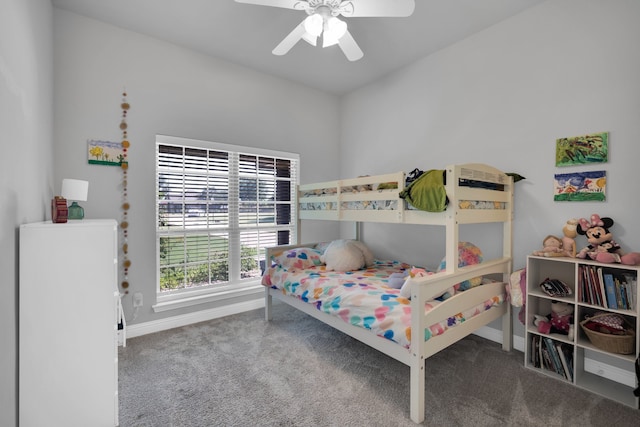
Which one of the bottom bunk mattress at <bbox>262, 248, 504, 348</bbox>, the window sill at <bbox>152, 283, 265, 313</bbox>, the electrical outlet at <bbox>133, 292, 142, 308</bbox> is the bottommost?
the window sill at <bbox>152, 283, 265, 313</bbox>

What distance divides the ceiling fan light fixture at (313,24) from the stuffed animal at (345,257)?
6.40ft

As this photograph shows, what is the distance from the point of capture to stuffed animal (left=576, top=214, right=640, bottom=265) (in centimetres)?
188

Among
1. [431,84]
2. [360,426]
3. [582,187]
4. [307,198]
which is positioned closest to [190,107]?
[307,198]

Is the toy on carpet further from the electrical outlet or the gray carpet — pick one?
the electrical outlet

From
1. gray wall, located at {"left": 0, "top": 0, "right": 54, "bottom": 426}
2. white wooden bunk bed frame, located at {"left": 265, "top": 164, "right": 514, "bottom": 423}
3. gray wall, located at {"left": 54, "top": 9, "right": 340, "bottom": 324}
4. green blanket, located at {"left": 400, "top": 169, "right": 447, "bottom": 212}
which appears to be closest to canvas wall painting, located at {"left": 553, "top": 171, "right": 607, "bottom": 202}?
white wooden bunk bed frame, located at {"left": 265, "top": 164, "right": 514, "bottom": 423}

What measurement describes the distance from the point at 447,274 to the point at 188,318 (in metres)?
2.56

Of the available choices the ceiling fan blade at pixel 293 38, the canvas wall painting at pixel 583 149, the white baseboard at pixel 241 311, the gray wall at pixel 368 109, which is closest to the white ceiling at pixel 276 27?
the gray wall at pixel 368 109

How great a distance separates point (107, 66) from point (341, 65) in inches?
89.9

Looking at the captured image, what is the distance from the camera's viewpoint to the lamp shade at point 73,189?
6.07 feet

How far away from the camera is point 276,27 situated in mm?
2670

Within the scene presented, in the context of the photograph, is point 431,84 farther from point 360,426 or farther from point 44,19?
point 44,19

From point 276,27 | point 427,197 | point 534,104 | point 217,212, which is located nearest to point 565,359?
point 427,197

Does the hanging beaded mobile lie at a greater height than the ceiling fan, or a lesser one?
lesser

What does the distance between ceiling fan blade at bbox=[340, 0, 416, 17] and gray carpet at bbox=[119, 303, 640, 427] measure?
234 cm
